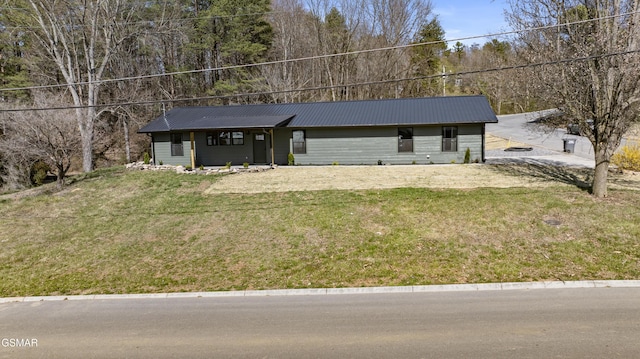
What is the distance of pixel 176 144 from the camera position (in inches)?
1018

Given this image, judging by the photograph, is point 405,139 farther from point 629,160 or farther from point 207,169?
point 207,169

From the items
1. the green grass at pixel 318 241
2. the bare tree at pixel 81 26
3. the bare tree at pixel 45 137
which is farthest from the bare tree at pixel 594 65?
the bare tree at pixel 81 26

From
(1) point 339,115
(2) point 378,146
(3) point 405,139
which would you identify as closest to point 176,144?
(1) point 339,115

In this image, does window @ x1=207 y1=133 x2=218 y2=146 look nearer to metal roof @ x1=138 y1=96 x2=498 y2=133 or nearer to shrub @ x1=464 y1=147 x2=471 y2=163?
metal roof @ x1=138 y1=96 x2=498 y2=133

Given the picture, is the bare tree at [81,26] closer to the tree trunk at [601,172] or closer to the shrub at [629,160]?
the tree trunk at [601,172]

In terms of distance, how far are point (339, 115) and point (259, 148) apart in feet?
17.9

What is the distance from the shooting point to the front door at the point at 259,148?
84.4ft

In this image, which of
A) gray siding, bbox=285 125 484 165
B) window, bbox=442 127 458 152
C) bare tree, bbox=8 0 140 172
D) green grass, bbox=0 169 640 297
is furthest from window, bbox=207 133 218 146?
window, bbox=442 127 458 152

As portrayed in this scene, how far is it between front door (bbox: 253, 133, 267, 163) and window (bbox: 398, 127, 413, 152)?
8.38 metres

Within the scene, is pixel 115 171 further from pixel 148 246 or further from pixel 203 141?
pixel 148 246

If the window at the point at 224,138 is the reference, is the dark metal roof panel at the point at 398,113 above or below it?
above

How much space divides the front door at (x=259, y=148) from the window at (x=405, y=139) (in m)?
8.38

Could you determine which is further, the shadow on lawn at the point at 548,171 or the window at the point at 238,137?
the window at the point at 238,137

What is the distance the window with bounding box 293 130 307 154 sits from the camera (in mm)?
24719
